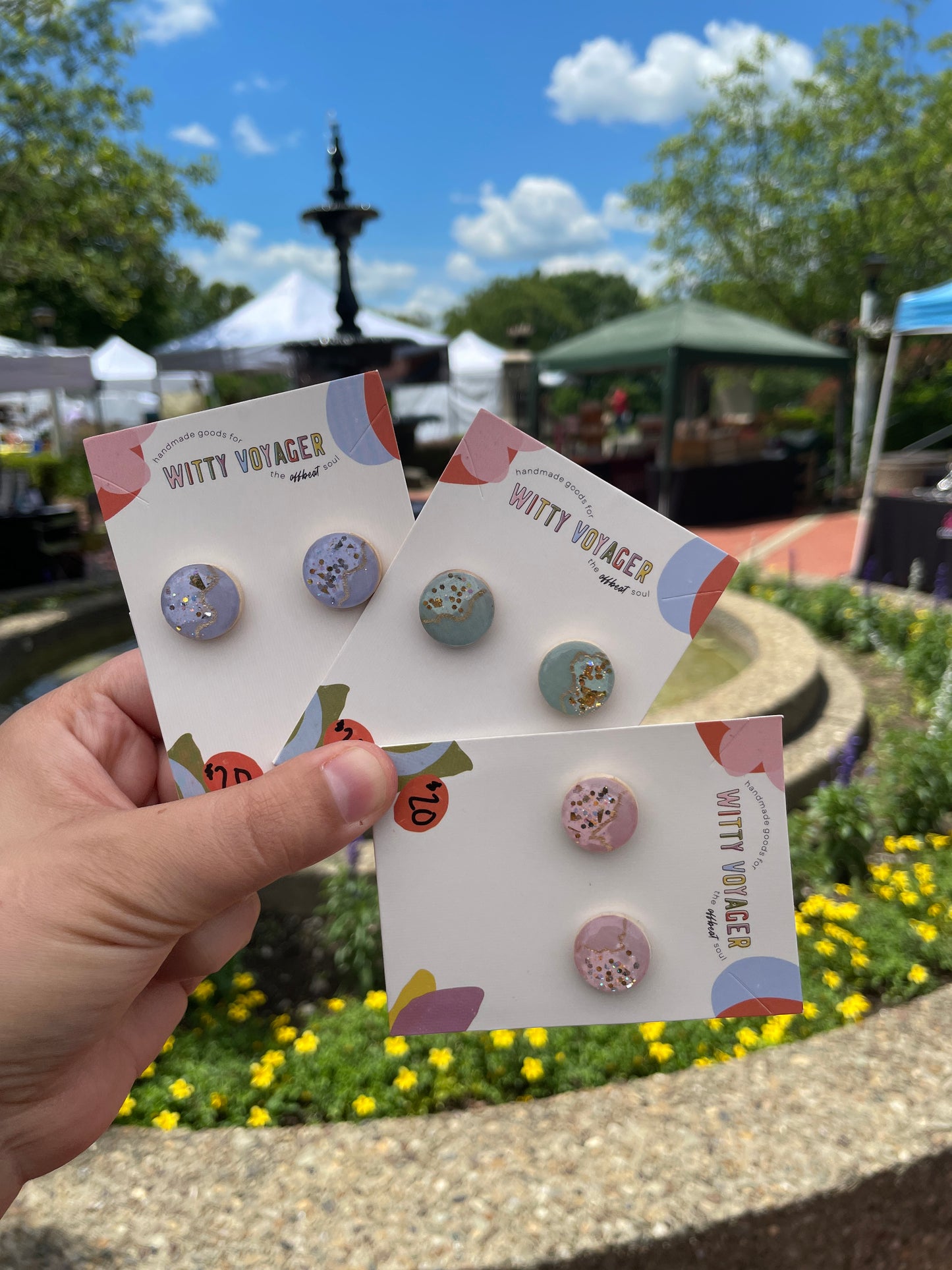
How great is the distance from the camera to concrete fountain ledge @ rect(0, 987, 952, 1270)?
53.3 inches

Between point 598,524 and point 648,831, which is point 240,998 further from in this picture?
point 598,524

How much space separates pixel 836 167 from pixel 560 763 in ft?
65.6

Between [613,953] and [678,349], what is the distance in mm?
9732

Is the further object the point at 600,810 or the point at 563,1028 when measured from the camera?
the point at 563,1028

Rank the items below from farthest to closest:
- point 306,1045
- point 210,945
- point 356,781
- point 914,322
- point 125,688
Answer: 1. point 914,322
2. point 306,1045
3. point 125,688
4. point 210,945
5. point 356,781

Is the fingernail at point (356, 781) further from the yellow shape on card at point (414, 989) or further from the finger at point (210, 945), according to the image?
the finger at point (210, 945)

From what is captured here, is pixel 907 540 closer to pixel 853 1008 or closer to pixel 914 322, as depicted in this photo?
pixel 914 322

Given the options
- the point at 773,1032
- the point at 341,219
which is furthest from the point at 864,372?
the point at 773,1032

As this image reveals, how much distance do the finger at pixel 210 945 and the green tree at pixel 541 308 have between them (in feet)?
190

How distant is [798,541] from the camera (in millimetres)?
9602

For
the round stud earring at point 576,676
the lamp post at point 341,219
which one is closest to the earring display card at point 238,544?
the round stud earring at point 576,676

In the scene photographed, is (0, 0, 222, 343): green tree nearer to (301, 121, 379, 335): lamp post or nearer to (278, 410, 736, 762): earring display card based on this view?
(301, 121, 379, 335): lamp post

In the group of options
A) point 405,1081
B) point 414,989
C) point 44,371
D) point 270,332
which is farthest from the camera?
point 270,332

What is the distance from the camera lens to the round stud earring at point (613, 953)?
102 centimetres
